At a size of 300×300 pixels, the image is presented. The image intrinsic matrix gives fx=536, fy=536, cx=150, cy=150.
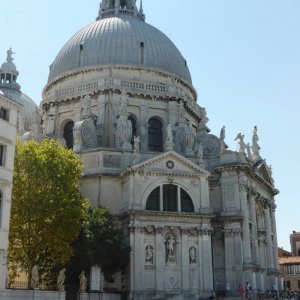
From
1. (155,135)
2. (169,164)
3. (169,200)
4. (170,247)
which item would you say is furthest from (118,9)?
(170,247)

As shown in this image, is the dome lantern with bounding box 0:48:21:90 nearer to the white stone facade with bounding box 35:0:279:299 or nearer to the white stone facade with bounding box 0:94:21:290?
the white stone facade with bounding box 35:0:279:299

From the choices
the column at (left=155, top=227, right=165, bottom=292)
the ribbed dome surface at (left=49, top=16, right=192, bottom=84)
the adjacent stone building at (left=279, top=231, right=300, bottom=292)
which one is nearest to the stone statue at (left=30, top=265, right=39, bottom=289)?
the column at (left=155, top=227, right=165, bottom=292)

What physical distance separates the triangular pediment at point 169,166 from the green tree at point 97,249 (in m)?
4.91

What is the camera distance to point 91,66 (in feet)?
177

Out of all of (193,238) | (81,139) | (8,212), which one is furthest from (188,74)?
(8,212)

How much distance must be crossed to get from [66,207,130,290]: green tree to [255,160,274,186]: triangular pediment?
18.0 metres

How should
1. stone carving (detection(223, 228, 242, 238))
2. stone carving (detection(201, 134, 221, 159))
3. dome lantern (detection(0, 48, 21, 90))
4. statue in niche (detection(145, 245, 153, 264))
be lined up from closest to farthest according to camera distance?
statue in niche (detection(145, 245, 153, 264))
stone carving (detection(223, 228, 242, 238))
stone carving (detection(201, 134, 221, 159))
dome lantern (detection(0, 48, 21, 90))

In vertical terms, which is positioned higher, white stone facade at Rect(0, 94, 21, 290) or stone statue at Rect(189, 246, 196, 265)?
white stone facade at Rect(0, 94, 21, 290)

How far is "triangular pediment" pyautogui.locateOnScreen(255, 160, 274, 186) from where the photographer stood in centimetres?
5324

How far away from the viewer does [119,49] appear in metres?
54.8

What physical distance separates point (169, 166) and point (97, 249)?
397 inches

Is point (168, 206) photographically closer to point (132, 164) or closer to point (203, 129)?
point (132, 164)

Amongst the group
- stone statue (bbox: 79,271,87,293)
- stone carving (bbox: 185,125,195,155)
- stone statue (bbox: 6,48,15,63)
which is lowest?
stone statue (bbox: 79,271,87,293)

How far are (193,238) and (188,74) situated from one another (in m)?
22.5
